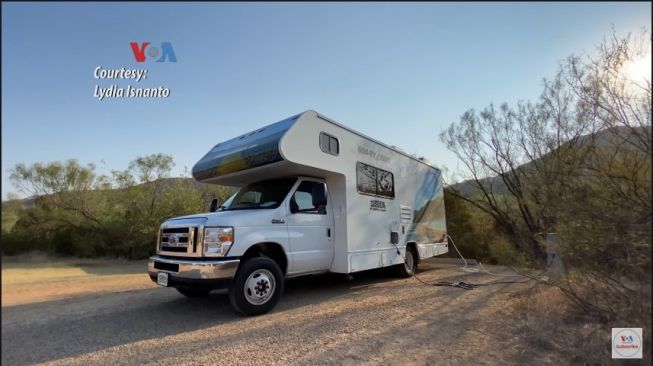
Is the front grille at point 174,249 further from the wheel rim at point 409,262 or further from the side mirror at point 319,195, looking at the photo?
the wheel rim at point 409,262

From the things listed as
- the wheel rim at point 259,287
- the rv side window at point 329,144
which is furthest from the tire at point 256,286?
the rv side window at point 329,144

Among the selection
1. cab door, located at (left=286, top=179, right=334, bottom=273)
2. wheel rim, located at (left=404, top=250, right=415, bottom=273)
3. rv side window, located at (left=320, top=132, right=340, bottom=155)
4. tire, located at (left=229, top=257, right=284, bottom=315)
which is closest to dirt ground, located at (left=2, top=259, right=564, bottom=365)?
tire, located at (left=229, top=257, right=284, bottom=315)

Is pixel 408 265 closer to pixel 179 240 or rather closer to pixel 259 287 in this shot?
pixel 259 287

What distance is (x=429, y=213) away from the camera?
10.4 metres

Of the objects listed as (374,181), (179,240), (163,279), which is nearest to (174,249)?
(179,240)

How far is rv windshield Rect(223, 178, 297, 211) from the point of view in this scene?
21.0ft

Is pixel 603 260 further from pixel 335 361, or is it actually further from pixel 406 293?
pixel 406 293

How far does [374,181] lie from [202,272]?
411 centimetres

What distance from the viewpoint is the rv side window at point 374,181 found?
748cm

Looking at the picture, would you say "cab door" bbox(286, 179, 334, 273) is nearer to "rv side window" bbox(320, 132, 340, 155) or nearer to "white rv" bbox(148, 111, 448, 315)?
"white rv" bbox(148, 111, 448, 315)

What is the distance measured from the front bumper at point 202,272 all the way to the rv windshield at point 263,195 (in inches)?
49.8

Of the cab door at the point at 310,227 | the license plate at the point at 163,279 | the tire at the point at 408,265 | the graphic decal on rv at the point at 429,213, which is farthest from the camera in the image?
the graphic decal on rv at the point at 429,213

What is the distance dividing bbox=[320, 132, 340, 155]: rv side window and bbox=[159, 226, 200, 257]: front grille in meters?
2.60

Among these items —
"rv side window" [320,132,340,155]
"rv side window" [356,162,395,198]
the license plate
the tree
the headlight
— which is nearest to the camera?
the tree
